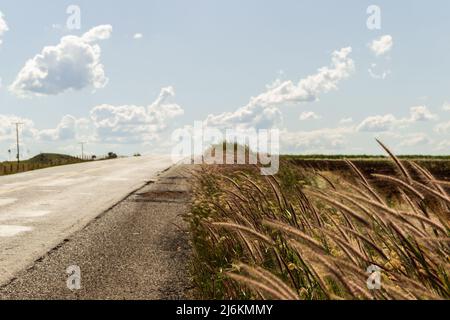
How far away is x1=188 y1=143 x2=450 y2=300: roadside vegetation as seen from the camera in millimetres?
2045

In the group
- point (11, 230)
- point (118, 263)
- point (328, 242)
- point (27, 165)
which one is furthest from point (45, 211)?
point (27, 165)

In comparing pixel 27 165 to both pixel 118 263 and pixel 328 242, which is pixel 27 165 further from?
pixel 328 242

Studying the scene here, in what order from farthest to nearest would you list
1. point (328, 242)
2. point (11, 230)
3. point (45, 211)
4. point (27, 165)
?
1. point (27, 165)
2. point (45, 211)
3. point (11, 230)
4. point (328, 242)

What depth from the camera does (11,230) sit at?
30.9 feet

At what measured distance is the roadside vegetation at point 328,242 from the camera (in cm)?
204

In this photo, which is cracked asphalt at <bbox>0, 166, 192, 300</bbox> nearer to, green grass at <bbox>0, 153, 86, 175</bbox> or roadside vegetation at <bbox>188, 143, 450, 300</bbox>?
roadside vegetation at <bbox>188, 143, 450, 300</bbox>

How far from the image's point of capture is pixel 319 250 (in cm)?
196

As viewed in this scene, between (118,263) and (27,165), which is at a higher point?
(118,263)

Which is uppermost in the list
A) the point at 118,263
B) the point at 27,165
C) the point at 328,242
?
the point at 328,242

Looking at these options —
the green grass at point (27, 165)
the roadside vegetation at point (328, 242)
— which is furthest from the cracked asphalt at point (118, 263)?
the green grass at point (27, 165)

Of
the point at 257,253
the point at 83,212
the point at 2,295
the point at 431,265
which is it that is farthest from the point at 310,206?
the point at 83,212

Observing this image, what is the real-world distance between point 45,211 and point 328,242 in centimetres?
846
